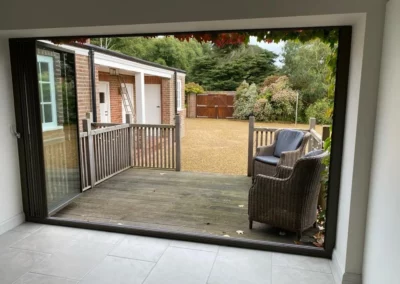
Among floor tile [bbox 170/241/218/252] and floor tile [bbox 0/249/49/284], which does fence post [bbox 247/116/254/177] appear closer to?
floor tile [bbox 170/241/218/252]

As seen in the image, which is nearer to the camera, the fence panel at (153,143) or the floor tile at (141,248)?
the floor tile at (141,248)

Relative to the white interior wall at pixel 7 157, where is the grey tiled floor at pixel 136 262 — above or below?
below

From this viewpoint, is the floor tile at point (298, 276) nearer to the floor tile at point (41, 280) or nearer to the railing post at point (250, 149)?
the floor tile at point (41, 280)

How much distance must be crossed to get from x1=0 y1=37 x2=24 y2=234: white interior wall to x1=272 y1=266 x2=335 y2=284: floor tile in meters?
2.55

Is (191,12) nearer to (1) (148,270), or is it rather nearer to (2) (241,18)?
(2) (241,18)

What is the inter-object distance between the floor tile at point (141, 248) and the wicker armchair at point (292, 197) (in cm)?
115

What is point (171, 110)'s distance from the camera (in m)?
10.4

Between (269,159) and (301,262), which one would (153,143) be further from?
(301,262)

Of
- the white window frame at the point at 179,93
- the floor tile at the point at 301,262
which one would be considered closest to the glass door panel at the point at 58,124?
the floor tile at the point at 301,262

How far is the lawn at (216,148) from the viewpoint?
22.8ft

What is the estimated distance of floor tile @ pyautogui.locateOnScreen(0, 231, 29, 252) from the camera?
2.65 m

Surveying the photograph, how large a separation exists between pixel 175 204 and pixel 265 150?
2.03 metres

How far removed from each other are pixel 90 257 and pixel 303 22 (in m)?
2.47

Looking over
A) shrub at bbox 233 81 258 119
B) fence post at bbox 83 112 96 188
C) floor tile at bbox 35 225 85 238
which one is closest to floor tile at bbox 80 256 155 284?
floor tile at bbox 35 225 85 238
